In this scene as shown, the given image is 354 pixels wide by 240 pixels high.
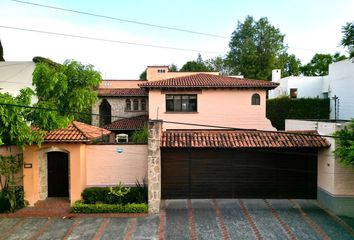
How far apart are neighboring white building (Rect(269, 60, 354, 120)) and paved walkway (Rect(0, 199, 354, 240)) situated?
42.6 ft

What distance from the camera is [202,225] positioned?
1238 cm

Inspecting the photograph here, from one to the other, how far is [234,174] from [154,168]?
495cm

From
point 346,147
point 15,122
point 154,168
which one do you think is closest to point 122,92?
point 154,168

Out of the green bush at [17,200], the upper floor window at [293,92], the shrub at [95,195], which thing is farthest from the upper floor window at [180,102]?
the upper floor window at [293,92]

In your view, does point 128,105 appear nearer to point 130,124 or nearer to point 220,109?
point 130,124

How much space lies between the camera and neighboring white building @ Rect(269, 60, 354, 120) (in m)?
23.0

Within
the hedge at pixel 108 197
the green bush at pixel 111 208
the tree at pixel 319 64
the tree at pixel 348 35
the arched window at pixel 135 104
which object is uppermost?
the tree at pixel 319 64

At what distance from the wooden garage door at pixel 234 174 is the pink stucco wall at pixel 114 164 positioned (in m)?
1.41

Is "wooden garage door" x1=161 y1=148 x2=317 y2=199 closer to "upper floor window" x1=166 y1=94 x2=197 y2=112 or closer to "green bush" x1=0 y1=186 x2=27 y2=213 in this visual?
"upper floor window" x1=166 y1=94 x2=197 y2=112

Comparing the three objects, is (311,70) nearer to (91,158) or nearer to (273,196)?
(273,196)

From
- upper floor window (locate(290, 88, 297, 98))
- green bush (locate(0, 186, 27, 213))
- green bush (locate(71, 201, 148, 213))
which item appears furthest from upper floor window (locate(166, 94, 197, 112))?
upper floor window (locate(290, 88, 297, 98))

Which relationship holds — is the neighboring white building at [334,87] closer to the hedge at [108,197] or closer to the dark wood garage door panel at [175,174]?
the dark wood garage door panel at [175,174]

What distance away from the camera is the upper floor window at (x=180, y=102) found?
21297 millimetres

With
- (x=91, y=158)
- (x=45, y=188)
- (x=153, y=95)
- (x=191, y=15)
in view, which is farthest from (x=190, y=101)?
(x=45, y=188)
